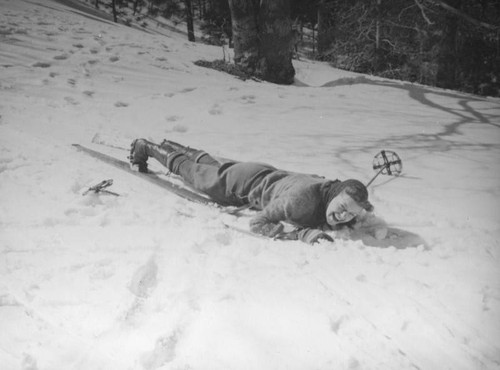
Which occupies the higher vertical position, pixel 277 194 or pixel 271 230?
pixel 277 194

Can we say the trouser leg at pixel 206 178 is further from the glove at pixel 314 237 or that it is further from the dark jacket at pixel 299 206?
the glove at pixel 314 237

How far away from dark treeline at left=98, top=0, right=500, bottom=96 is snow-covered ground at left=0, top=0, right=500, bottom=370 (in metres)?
7.16

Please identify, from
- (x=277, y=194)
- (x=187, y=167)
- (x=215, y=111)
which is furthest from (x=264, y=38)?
(x=277, y=194)

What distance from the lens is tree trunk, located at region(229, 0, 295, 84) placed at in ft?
25.4

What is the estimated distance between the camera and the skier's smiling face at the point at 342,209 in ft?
7.41

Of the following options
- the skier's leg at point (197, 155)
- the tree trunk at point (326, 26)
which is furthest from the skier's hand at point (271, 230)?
the tree trunk at point (326, 26)

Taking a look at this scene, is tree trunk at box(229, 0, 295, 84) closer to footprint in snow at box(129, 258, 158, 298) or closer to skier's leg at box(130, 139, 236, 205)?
skier's leg at box(130, 139, 236, 205)

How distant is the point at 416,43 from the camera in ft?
40.6

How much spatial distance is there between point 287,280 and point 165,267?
670mm

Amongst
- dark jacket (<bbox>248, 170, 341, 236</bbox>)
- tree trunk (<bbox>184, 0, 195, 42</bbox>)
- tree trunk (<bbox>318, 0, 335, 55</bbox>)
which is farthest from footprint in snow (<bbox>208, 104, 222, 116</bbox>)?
tree trunk (<bbox>184, 0, 195, 42</bbox>)

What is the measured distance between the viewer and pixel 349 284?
6.30ft

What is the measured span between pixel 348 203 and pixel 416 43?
483 inches

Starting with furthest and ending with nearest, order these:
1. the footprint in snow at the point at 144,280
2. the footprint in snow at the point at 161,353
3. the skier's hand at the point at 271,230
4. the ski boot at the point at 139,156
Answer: the ski boot at the point at 139,156
the skier's hand at the point at 271,230
the footprint in snow at the point at 144,280
the footprint in snow at the point at 161,353

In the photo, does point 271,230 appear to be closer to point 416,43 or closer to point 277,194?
point 277,194
